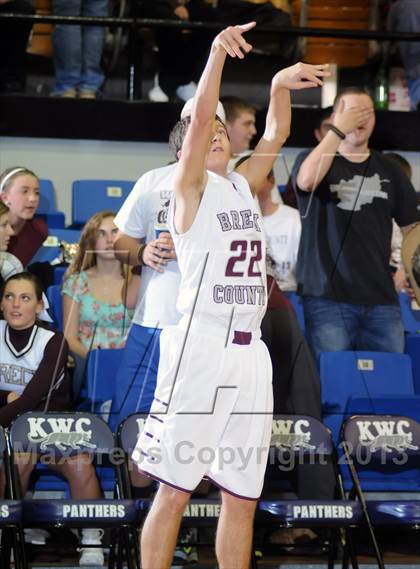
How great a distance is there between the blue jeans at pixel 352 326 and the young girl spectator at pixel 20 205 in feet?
5.46

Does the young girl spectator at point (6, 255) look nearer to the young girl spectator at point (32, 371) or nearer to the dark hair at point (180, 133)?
the young girl spectator at point (32, 371)

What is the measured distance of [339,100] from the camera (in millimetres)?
5703

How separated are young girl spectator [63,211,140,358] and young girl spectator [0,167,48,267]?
44 centimetres

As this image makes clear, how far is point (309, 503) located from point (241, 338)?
1024mm

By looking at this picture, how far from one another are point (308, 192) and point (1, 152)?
301 centimetres

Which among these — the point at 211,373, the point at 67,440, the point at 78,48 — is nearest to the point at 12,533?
the point at 67,440

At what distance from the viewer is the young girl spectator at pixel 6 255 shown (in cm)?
594

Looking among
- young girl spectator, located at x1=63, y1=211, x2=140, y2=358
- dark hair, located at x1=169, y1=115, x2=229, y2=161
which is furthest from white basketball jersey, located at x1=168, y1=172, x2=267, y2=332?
young girl spectator, located at x1=63, y1=211, x2=140, y2=358

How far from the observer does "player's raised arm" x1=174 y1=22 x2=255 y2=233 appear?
3.64 meters

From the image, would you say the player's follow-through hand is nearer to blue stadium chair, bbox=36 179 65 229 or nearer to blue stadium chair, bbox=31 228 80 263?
blue stadium chair, bbox=31 228 80 263

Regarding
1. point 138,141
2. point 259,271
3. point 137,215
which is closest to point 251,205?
point 259,271

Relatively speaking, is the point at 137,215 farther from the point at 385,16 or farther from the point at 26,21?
the point at 385,16

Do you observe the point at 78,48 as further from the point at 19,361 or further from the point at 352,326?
the point at 352,326

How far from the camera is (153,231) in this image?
4.93m
